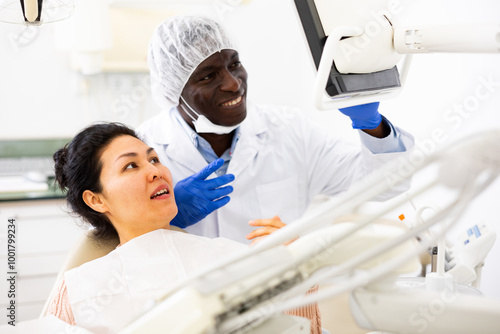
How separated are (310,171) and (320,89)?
3.25ft

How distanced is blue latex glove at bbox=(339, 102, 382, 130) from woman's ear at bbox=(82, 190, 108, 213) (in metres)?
0.81

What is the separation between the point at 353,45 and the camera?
107 cm

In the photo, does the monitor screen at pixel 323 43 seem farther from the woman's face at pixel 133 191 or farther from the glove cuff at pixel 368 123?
the woman's face at pixel 133 191

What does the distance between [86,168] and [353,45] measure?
991 mm

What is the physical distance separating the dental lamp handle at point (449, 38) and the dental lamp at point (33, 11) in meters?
0.88

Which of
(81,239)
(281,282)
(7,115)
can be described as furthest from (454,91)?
(7,115)

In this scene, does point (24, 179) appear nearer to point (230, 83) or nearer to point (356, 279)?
point (230, 83)

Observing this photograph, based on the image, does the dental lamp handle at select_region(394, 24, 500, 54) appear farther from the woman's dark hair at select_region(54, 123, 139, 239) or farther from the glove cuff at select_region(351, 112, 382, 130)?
the woman's dark hair at select_region(54, 123, 139, 239)

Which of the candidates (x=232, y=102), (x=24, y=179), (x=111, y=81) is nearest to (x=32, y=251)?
(x=24, y=179)

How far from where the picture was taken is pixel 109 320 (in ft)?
4.48

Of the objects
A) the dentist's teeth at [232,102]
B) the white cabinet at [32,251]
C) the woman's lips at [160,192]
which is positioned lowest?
the white cabinet at [32,251]

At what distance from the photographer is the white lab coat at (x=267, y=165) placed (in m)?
1.93

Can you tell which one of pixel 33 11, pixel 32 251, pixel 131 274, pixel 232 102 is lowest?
pixel 32 251

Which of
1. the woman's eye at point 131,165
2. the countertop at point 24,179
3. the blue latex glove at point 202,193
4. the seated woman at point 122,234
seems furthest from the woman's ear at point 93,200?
the countertop at point 24,179
